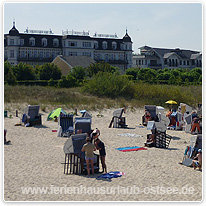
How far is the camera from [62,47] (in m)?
67.8

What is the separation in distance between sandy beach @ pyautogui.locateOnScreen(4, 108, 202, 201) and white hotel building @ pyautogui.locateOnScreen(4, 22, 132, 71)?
4790cm

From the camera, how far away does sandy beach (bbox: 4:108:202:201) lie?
383 inches

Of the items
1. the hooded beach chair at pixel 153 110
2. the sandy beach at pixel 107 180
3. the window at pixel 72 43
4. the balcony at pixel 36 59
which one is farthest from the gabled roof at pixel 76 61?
the sandy beach at pixel 107 180

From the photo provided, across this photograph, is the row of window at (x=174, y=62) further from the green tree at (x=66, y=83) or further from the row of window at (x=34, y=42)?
the green tree at (x=66, y=83)

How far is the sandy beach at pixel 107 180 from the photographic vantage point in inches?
383

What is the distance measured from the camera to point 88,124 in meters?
16.6

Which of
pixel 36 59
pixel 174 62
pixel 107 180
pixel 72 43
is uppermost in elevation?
pixel 72 43

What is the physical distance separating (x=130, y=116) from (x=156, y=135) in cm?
1103

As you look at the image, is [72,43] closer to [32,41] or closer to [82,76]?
[32,41]

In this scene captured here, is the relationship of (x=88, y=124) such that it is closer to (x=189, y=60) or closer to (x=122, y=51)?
(x=122, y=51)

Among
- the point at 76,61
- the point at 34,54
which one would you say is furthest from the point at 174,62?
the point at 34,54

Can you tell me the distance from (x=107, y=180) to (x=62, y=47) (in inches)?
2294

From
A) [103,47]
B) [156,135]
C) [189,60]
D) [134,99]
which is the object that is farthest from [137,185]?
[189,60]

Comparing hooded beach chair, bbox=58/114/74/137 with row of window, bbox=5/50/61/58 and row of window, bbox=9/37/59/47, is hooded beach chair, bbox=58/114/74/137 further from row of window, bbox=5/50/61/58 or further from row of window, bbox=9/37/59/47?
row of window, bbox=5/50/61/58
